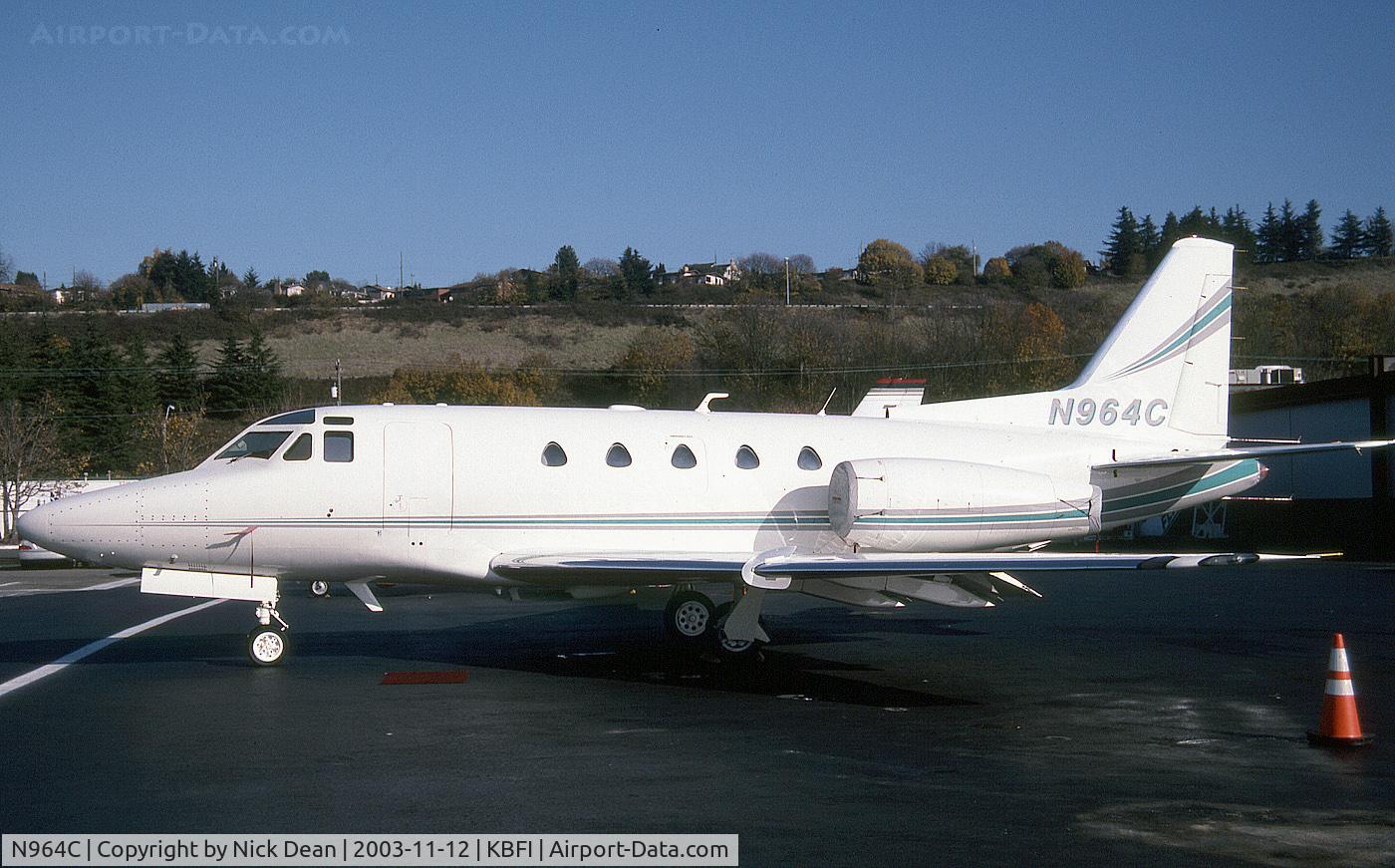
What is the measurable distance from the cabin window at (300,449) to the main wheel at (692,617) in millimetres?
4872

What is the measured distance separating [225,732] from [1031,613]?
14499 millimetres

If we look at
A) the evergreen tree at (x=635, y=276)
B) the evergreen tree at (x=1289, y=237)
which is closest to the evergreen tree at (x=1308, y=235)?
the evergreen tree at (x=1289, y=237)

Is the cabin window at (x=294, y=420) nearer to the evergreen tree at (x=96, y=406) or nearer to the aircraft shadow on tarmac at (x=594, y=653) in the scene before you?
the aircraft shadow on tarmac at (x=594, y=653)

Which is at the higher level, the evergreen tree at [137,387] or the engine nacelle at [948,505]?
the evergreen tree at [137,387]

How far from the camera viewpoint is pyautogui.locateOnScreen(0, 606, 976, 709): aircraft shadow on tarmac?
13719 mm

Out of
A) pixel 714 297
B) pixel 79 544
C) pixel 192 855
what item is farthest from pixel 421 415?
pixel 714 297

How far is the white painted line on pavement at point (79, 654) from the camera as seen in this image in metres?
13.8

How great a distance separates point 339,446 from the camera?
1498 centimetres

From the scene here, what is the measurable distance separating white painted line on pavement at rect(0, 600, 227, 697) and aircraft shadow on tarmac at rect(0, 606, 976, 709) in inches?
10.0

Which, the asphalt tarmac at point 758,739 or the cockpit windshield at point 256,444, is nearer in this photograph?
the asphalt tarmac at point 758,739

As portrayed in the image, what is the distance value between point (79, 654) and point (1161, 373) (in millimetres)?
15475

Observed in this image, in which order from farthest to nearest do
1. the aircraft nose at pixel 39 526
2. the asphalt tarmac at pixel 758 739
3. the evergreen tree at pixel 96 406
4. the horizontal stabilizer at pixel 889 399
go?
1. the evergreen tree at pixel 96 406
2. the horizontal stabilizer at pixel 889 399
3. the aircraft nose at pixel 39 526
4. the asphalt tarmac at pixel 758 739

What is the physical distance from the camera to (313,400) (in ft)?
274

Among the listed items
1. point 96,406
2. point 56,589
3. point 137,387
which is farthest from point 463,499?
point 137,387
